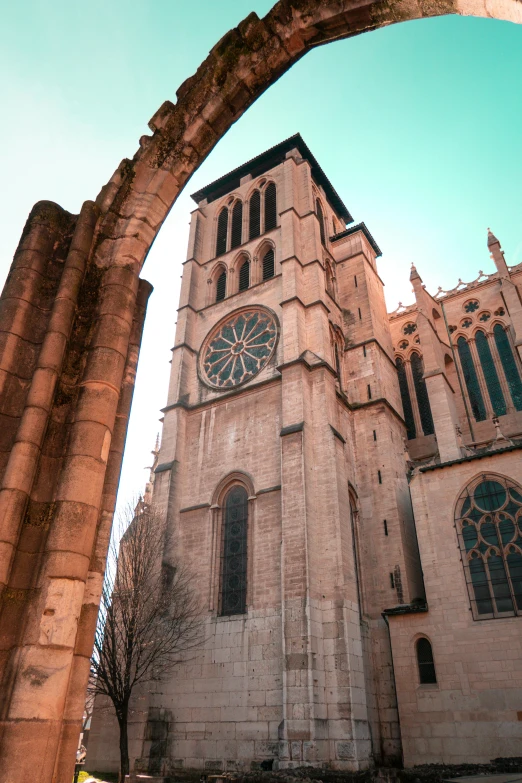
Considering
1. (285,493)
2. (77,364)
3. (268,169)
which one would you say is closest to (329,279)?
(268,169)

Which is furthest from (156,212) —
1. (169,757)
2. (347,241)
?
(347,241)

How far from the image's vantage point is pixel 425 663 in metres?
14.0

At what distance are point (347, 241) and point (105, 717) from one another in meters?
21.4

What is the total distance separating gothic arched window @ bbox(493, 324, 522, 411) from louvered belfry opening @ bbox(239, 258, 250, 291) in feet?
35.5

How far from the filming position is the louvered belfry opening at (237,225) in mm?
25953

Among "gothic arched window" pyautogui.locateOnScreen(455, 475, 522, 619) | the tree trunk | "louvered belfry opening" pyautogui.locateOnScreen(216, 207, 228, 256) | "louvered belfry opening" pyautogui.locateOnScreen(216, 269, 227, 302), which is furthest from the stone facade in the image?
the tree trunk

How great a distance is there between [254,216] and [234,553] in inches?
654

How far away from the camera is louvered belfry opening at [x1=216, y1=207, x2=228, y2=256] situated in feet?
86.3

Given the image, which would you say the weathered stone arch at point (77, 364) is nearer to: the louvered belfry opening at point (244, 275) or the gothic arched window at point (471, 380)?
the gothic arched window at point (471, 380)

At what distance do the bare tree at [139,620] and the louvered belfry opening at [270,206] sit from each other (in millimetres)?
14463

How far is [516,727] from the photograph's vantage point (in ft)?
39.5

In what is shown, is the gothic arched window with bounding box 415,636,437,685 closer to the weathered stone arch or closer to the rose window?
the rose window

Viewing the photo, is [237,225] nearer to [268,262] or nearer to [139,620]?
[268,262]

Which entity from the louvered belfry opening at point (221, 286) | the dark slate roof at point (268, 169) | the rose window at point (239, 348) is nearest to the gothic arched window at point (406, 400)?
the rose window at point (239, 348)
